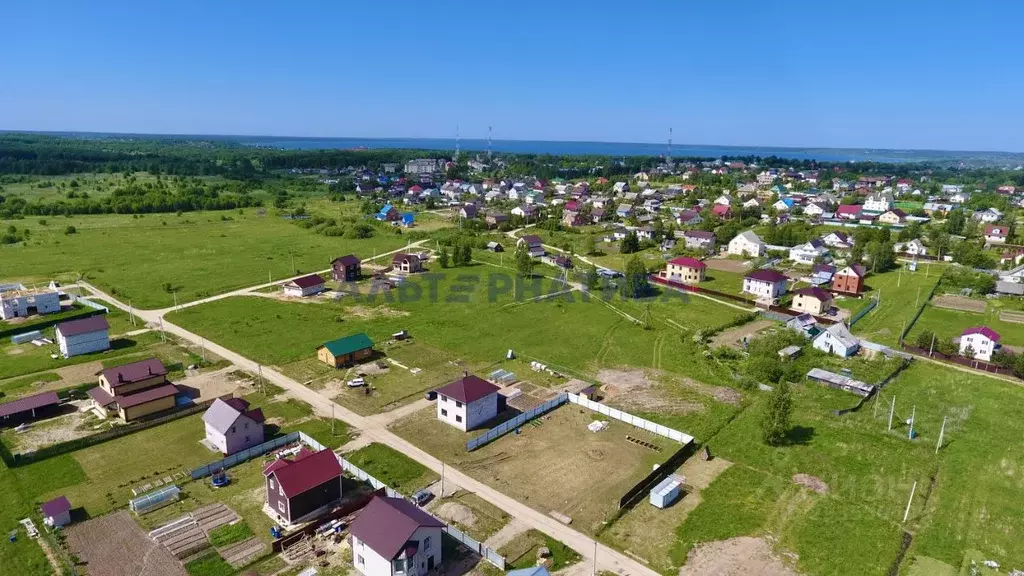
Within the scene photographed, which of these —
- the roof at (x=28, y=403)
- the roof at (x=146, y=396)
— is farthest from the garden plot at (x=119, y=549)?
the roof at (x=28, y=403)

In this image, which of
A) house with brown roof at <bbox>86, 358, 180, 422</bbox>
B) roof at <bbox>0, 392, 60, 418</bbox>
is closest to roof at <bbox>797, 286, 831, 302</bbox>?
house with brown roof at <bbox>86, 358, 180, 422</bbox>

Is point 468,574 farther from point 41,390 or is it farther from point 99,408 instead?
point 41,390

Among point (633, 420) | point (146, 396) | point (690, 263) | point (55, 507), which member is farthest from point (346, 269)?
point (55, 507)

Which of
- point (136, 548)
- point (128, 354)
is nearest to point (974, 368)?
point (136, 548)

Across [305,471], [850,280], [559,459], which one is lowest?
[559,459]

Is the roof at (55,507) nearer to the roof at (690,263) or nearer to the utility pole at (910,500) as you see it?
the utility pole at (910,500)

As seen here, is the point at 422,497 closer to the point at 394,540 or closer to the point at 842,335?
the point at 394,540

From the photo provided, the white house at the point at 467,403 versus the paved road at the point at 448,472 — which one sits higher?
the white house at the point at 467,403
